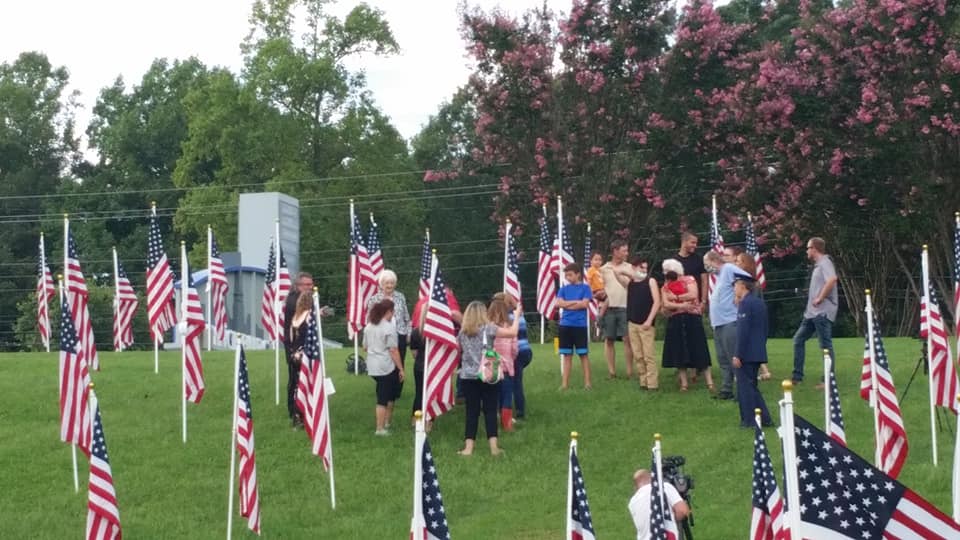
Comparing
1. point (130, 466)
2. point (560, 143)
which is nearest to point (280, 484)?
point (130, 466)

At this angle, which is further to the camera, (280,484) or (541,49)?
(541,49)

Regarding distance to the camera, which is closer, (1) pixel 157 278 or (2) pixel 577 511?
(2) pixel 577 511

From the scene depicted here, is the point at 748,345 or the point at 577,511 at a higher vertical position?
the point at 748,345

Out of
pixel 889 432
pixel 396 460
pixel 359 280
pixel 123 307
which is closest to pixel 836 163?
pixel 359 280

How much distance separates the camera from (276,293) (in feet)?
74.2

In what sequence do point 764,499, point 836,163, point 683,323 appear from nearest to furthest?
point 764,499 → point 683,323 → point 836,163

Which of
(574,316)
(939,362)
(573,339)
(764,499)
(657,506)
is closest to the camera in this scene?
(657,506)

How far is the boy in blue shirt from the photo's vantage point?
67.2 ft

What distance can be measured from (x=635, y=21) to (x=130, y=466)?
79.0 ft

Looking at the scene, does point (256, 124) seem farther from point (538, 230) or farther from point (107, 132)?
point (538, 230)

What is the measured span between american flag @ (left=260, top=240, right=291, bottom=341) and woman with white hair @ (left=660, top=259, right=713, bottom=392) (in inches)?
209

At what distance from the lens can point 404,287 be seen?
61.3m

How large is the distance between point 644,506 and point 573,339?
906 cm

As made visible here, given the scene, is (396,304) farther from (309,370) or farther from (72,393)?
(72,393)
